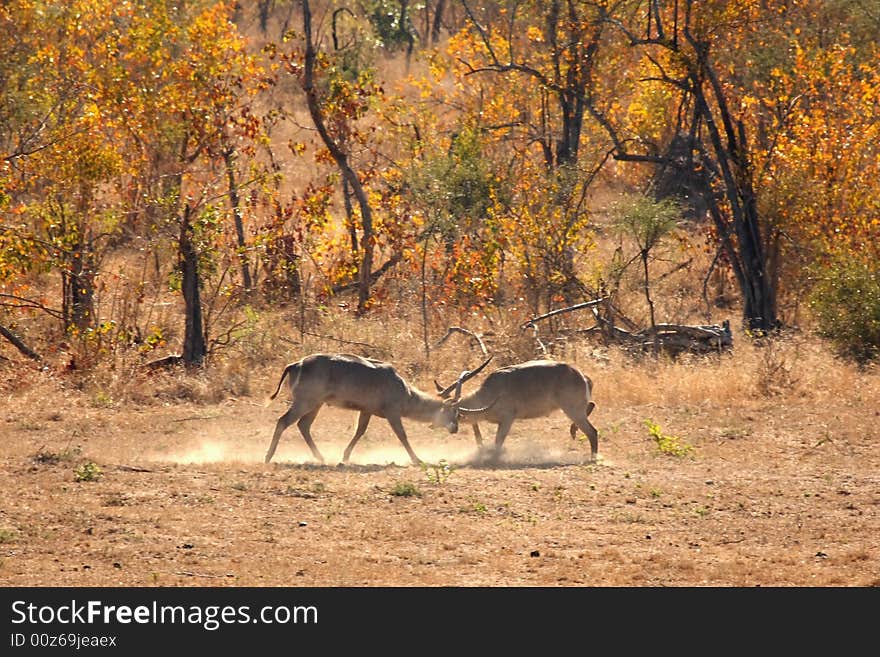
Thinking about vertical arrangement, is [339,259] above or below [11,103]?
below

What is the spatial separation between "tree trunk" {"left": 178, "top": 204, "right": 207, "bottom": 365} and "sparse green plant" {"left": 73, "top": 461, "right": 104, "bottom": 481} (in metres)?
6.77

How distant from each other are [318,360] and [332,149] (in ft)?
33.3

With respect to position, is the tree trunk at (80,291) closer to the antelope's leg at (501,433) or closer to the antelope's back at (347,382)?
the antelope's back at (347,382)

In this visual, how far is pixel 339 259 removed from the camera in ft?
80.2

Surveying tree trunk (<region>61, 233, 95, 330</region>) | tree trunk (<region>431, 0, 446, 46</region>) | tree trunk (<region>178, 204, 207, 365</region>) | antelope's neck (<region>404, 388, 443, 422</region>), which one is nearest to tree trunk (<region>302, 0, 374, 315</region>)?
tree trunk (<region>178, 204, 207, 365</region>)

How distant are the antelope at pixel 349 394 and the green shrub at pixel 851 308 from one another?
727cm

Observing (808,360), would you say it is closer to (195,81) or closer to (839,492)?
(839,492)

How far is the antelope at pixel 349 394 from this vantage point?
14039 mm

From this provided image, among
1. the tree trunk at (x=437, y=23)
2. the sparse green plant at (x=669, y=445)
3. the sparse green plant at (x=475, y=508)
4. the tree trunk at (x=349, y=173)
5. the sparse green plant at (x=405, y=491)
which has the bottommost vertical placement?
the sparse green plant at (x=475, y=508)

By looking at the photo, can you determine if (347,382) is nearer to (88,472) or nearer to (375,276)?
(88,472)

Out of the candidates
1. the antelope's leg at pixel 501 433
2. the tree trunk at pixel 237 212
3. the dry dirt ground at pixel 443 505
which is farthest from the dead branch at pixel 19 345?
the antelope's leg at pixel 501 433

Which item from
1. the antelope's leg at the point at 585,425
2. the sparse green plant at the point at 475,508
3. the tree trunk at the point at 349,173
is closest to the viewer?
the sparse green plant at the point at 475,508

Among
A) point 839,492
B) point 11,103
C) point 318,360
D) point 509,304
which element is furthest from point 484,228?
point 839,492

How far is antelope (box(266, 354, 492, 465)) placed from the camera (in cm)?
1404
